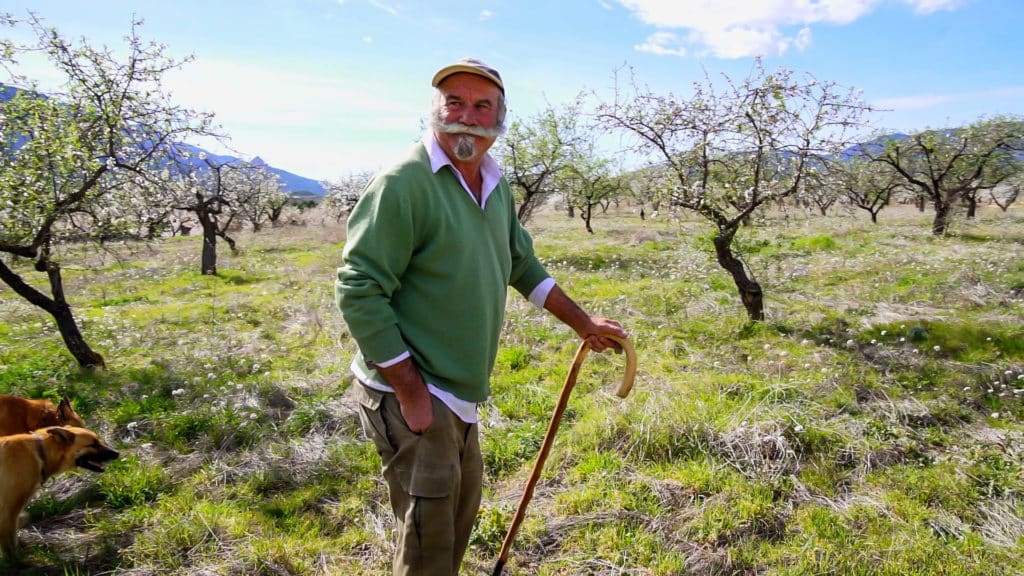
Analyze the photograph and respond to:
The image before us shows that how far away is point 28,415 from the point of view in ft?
14.6

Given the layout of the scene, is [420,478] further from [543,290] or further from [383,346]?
[543,290]

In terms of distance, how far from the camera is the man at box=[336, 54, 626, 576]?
2041 mm

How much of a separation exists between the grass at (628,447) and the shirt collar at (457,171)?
97.0 inches

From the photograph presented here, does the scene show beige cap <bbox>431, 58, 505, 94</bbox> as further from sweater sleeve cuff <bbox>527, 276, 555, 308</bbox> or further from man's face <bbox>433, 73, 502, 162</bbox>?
sweater sleeve cuff <bbox>527, 276, 555, 308</bbox>

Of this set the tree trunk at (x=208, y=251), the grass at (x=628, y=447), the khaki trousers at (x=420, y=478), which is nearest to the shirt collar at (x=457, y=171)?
the khaki trousers at (x=420, y=478)

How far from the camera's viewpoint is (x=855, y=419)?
4.94 metres

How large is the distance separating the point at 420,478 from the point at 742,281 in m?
7.69

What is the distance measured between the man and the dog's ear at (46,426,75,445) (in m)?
2.89

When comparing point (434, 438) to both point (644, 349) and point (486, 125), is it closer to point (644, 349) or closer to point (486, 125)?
point (486, 125)

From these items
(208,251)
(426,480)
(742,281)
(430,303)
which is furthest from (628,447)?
(208,251)

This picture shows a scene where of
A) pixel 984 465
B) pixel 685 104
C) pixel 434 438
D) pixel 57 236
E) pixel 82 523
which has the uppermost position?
pixel 685 104

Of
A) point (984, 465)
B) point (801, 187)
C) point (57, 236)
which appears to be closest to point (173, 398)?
point (57, 236)

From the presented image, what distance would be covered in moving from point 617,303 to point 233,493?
7123mm

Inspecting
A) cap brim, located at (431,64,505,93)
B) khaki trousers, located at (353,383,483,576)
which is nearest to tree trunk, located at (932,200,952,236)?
cap brim, located at (431,64,505,93)
